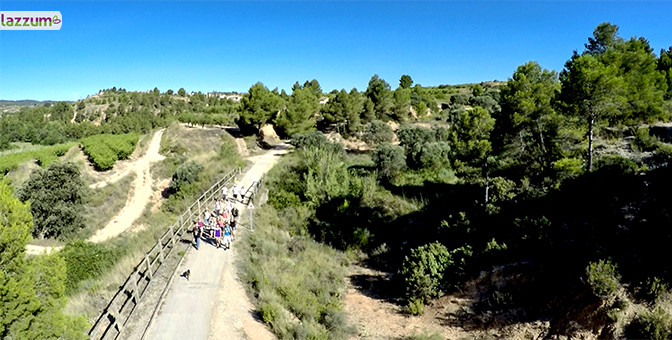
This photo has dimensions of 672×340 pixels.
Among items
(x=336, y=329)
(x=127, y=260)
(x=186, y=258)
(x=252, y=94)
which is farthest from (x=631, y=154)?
(x=252, y=94)

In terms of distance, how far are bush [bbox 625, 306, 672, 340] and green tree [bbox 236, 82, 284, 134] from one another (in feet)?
127

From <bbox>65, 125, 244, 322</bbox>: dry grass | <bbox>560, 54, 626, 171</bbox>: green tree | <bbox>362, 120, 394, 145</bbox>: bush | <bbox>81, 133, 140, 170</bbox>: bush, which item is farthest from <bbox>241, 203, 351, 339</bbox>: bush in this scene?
<bbox>81, 133, 140, 170</bbox>: bush

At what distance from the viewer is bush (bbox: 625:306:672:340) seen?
916cm

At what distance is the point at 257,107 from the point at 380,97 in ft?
63.6

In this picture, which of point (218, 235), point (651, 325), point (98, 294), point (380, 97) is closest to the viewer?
point (651, 325)

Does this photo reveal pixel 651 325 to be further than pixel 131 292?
No

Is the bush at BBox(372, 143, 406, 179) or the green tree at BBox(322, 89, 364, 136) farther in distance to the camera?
the green tree at BBox(322, 89, 364, 136)

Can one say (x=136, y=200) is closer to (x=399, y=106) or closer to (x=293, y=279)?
(x=293, y=279)

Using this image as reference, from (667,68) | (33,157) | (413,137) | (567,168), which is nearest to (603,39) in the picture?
(667,68)

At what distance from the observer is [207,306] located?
Result: 10133 mm

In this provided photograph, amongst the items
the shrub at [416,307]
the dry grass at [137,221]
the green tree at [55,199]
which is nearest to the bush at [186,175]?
the dry grass at [137,221]

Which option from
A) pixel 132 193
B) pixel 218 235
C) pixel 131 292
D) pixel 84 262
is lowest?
pixel 84 262

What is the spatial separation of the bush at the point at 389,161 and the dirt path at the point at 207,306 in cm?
1786

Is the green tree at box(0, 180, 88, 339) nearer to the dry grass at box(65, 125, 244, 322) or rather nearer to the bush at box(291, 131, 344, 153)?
the dry grass at box(65, 125, 244, 322)
